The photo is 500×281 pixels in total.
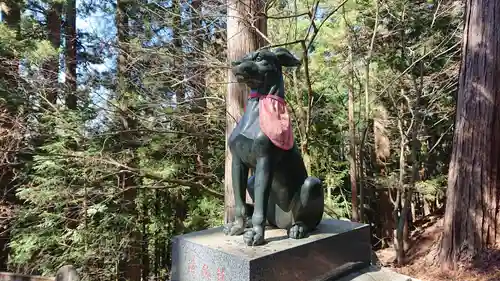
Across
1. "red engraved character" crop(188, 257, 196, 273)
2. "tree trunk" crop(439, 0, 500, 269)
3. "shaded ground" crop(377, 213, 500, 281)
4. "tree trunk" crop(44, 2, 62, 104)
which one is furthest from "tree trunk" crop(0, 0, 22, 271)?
"tree trunk" crop(439, 0, 500, 269)

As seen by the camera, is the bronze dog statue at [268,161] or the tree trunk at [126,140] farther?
the tree trunk at [126,140]

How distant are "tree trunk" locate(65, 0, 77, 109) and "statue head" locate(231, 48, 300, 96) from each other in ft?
16.6

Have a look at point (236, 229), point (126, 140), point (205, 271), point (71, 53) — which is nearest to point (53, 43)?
point (71, 53)

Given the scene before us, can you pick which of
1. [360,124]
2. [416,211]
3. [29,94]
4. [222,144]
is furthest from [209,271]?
[416,211]

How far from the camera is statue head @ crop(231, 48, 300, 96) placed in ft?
6.91

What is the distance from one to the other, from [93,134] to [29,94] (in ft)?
4.68

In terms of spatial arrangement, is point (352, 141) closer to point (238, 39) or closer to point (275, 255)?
point (238, 39)

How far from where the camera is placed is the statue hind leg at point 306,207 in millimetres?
2189

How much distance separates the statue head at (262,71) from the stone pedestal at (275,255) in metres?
0.93

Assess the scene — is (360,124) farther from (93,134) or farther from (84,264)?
(84,264)

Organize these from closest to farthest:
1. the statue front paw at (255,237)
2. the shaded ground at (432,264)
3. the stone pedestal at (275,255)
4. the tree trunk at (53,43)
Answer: the stone pedestal at (275,255) < the statue front paw at (255,237) < the shaded ground at (432,264) < the tree trunk at (53,43)

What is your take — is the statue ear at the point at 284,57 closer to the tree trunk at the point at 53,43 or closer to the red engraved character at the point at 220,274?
the red engraved character at the point at 220,274

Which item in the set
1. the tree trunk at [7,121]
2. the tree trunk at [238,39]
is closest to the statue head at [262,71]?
the tree trunk at [238,39]

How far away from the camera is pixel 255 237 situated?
1.98 m
